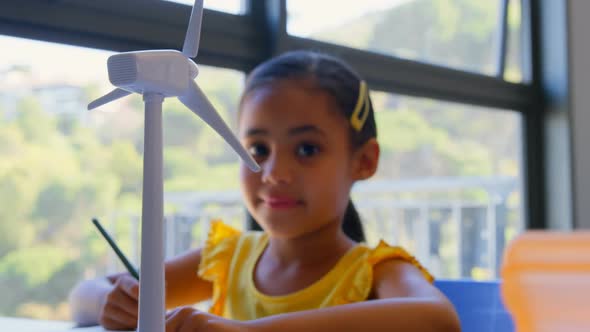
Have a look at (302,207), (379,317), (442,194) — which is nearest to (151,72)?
(379,317)

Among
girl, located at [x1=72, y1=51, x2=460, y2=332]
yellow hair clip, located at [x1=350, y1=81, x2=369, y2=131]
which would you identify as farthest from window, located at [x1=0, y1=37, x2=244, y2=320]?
yellow hair clip, located at [x1=350, y1=81, x2=369, y2=131]

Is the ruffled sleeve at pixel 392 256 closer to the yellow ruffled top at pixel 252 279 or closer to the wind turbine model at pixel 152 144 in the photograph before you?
the yellow ruffled top at pixel 252 279

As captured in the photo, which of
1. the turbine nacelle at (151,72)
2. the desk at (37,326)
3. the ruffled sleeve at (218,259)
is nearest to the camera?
the turbine nacelle at (151,72)

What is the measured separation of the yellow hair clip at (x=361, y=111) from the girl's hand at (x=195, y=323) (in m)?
0.45

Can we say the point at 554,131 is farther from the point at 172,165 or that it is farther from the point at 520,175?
the point at 172,165

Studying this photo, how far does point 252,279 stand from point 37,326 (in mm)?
294

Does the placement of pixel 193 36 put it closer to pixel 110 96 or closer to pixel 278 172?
pixel 110 96

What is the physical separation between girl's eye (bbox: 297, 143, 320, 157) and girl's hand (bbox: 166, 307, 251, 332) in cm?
35

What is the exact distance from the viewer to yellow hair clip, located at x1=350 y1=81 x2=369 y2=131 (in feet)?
3.31

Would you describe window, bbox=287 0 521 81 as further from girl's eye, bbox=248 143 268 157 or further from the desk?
the desk

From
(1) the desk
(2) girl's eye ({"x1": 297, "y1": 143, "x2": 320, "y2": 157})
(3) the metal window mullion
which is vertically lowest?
(1) the desk

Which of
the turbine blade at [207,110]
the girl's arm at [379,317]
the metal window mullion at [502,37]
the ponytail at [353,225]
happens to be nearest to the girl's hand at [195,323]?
the girl's arm at [379,317]

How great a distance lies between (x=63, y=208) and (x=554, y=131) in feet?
4.97

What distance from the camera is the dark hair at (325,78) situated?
3.25 feet
